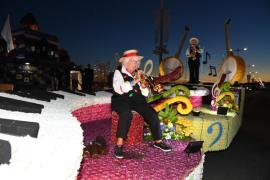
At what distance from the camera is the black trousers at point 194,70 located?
10359 millimetres

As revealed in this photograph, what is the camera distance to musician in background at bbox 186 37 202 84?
390 inches

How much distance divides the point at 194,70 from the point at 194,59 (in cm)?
54

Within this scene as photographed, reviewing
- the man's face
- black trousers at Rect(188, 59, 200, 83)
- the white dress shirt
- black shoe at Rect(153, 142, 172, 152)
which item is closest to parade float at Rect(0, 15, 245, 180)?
black shoe at Rect(153, 142, 172, 152)

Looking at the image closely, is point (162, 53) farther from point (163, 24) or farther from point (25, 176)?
point (25, 176)

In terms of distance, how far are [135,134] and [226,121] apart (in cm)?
294

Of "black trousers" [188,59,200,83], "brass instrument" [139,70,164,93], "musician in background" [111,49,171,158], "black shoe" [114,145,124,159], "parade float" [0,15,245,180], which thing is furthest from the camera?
"black trousers" [188,59,200,83]

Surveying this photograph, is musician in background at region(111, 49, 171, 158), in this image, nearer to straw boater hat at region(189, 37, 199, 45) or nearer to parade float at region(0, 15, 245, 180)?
parade float at region(0, 15, 245, 180)

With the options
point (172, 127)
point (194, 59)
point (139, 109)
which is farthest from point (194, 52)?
point (139, 109)

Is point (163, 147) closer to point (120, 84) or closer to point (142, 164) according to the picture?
point (142, 164)

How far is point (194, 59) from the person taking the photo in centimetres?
1023

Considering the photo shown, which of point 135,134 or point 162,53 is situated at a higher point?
point 162,53

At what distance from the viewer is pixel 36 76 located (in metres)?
21.4

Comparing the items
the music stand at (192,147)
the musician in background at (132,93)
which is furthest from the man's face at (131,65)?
the music stand at (192,147)

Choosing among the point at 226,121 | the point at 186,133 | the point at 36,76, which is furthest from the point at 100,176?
the point at 36,76
